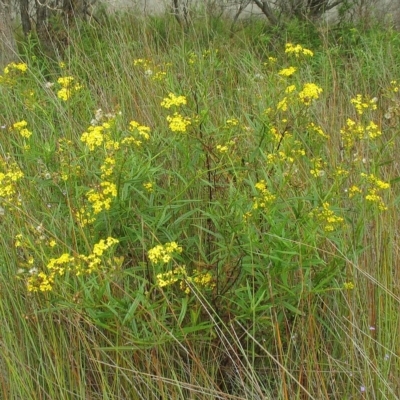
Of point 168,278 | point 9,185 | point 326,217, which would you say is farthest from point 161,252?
point 9,185

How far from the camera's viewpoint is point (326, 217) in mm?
1837

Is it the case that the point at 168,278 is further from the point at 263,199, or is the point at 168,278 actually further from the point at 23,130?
the point at 23,130

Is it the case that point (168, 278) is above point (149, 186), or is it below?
below

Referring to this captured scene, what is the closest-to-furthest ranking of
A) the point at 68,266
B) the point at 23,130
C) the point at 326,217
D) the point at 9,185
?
the point at 68,266
the point at 326,217
the point at 9,185
the point at 23,130

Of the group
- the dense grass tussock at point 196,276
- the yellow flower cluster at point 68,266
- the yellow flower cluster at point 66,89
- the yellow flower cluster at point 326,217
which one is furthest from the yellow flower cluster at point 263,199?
the yellow flower cluster at point 66,89

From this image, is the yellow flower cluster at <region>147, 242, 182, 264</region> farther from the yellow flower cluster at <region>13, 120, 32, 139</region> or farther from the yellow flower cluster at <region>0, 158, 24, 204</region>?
the yellow flower cluster at <region>13, 120, 32, 139</region>

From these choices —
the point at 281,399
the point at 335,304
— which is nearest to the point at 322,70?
the point at 335,304

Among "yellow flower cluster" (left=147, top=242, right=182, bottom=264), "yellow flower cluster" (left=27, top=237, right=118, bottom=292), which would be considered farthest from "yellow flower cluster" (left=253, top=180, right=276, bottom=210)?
"yellow flower cluster" (left=27, top=237, right=118, bottom=292)

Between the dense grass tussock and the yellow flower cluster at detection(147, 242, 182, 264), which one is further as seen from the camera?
the dense grass tussock

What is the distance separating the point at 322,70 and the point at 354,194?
2.20 metres

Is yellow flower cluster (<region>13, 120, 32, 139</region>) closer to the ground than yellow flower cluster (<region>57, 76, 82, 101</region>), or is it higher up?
closer to the ground

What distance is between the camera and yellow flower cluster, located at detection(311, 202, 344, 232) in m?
1.83

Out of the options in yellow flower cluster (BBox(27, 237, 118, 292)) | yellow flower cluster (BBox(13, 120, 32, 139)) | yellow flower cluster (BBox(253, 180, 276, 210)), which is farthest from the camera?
yellow flower cluster (BBox(13, 120, 32, 139))

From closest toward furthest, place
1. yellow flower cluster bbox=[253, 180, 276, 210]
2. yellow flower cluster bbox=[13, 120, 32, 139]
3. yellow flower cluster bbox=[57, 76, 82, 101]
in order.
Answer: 1. yellow flower cluster bbox=[253, 180, 276, 210]
2. yellow flower cluster bbox=[13, 120, 32, 139]
3. yellow flower cluster bbox=[57, 76, 82, 101]
